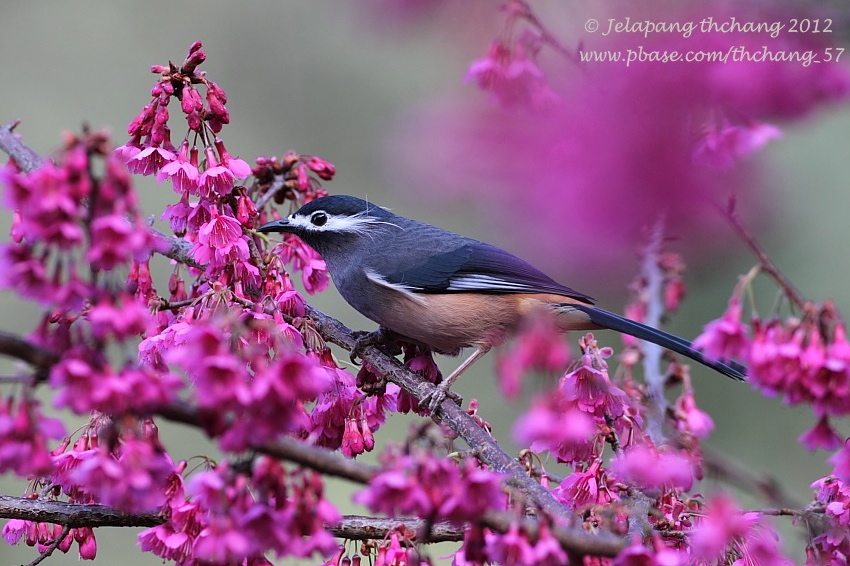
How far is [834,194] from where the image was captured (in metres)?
7.34

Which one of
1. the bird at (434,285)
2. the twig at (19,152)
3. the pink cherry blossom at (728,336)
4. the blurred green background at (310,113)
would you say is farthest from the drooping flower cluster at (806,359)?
the blurred green background at (310,113)

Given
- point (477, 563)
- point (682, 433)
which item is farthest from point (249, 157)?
point (477, 563)

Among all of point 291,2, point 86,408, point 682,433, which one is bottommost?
point 86,408

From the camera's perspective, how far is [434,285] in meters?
3.81

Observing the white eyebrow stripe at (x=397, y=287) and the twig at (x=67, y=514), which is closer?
the twig at (x=67, y=514)

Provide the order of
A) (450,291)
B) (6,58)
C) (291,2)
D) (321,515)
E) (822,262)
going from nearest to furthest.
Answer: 1. (321,515)
2. (450,291)
3. (822,262)
4. (6,58)
5. (291,2)

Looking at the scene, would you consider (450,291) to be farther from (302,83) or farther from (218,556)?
(302,83)

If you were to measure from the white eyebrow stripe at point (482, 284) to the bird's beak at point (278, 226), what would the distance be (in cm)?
68

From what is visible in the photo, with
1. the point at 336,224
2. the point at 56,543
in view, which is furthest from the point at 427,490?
the point at 336,224

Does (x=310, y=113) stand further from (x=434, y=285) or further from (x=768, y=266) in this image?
(x=768, y=266)

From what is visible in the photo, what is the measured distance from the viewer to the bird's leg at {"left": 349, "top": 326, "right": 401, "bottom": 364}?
10.9 ft

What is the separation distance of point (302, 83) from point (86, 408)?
31.6ft

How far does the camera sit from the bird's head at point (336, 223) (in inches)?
148

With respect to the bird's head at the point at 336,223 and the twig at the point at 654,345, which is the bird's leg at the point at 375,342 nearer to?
the bird's head at the point at 336,223
